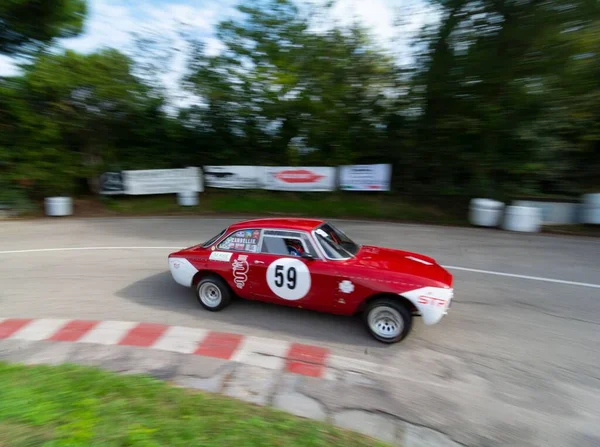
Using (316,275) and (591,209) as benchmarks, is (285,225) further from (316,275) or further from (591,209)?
(591,209)

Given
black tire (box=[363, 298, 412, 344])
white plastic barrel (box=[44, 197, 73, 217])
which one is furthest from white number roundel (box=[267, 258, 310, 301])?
white plastic barrel (box=[44, 197, 73, 217])

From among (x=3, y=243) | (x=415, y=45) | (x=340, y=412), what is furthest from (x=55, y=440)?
(x=415, y=45)

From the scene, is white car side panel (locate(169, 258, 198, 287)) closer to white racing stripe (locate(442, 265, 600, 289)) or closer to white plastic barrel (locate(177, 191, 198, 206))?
white racing stripe (locate(442, 265, 600, 289))

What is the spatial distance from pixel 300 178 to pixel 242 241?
10.5 m

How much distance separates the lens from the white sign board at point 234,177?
54.6ft

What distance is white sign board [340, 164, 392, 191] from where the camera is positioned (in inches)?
594

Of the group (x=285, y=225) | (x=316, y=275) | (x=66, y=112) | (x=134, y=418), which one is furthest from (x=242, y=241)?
(x=66, y=112)

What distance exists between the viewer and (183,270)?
603 cm

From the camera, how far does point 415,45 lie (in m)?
13.8

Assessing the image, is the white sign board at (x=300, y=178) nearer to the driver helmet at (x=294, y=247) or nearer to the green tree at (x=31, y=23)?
the driver helmet at (x=294, y=247)

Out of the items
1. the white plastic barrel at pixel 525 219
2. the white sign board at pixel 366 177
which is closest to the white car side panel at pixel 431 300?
the white plastic barrel at pixel 525 219

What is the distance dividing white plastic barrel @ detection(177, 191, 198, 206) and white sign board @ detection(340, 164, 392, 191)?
635cm

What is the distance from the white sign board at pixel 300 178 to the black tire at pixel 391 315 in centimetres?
1109

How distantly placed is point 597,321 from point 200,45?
18.5 m
